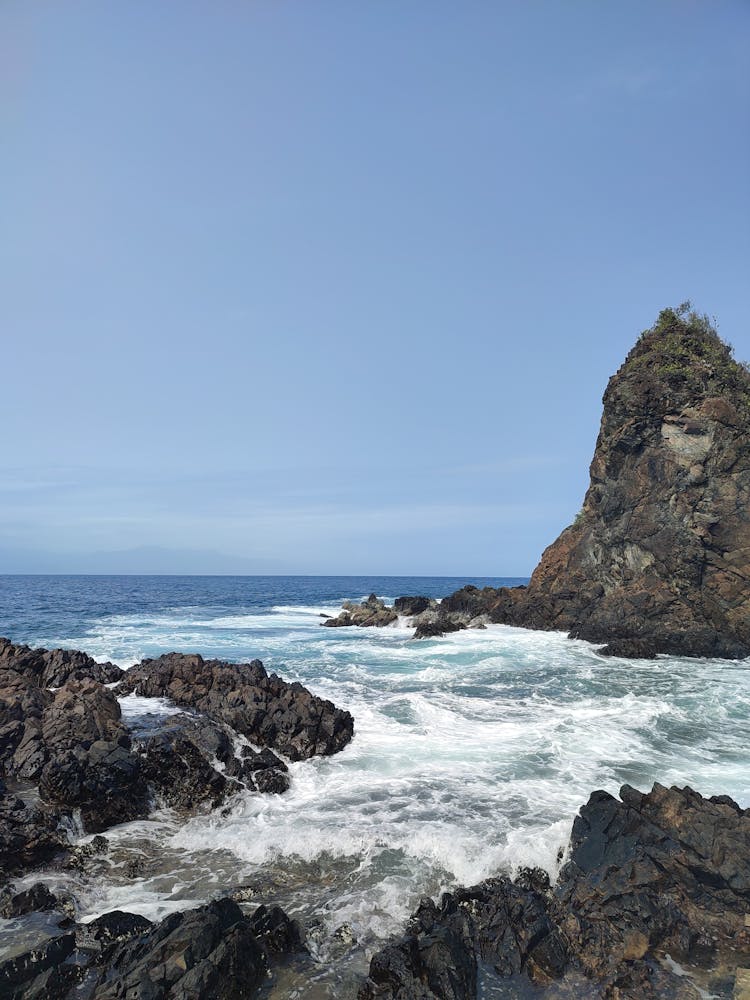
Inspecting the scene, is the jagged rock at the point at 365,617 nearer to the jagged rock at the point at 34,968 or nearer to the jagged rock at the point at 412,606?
the jagged rock at the point at 412,606

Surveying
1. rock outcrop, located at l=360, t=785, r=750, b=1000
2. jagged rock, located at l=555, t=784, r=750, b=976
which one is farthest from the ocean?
jagged rock, located at l=555, t=784, r=750, b=976

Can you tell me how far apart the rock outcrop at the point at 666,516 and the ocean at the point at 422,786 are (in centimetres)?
456

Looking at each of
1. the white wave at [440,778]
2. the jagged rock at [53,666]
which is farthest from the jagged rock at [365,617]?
the jagged rock at [53,666]

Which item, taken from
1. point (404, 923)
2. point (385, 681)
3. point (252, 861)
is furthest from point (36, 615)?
point (404, 923)

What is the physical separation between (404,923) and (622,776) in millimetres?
8363

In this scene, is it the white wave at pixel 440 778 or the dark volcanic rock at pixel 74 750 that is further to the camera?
the dark volcanic rock at pixel 74 750

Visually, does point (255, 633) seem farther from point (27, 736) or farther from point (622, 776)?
point (622, 776)

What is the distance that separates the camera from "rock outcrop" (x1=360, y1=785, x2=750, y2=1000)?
24.1ft

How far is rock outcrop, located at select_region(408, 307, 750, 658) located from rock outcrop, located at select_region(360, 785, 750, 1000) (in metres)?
25.0

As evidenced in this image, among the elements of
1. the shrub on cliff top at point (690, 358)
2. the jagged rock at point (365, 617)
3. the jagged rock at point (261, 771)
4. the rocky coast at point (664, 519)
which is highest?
the shrub on cliff top at point (690, 358)

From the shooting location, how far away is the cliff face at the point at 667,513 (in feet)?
114

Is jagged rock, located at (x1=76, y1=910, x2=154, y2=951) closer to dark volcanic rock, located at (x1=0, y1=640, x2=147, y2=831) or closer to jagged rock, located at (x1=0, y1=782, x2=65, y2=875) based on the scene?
jagged rock, located at (x1=0, y1=782, x2=65, y2=875)

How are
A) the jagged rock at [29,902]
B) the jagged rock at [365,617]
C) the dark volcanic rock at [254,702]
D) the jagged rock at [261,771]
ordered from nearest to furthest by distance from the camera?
the jagged rock at [29,902], the jagged rock at [261,771], the dark volcanic rock at [254,702], the jagged rock at [365,617]

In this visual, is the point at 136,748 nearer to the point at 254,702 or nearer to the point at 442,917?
the point at 254,702
